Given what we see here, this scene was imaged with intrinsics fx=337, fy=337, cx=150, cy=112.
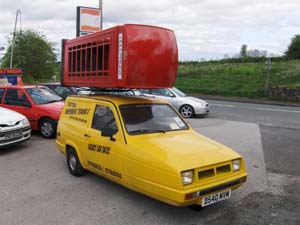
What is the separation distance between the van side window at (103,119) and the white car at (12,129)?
10.1 ft

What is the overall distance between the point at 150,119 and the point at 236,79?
25.8m

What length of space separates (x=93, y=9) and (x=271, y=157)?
1032 cm

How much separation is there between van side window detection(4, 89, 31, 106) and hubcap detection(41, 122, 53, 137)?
34.1 inches

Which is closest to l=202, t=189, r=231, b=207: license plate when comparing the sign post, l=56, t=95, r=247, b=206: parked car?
l=56, t=95, r=247, b=206: parked car

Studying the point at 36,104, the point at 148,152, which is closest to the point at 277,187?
the point at 148,152

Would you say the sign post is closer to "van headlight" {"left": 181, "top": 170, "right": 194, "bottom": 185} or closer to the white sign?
the white sign

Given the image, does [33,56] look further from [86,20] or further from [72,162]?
[72,162]

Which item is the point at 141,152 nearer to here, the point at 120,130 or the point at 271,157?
the point at 120,130

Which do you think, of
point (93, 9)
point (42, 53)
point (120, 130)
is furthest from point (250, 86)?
point (120, 130)

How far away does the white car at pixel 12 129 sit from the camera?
25.4ft

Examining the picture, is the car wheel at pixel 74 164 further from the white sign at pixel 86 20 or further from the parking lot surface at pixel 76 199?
the white sign at pixel 86 20

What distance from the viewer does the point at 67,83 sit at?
7.55m

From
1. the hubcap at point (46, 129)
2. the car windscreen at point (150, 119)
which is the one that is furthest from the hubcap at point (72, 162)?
the hubcap at point (46, 129)

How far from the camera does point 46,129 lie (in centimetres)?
970
